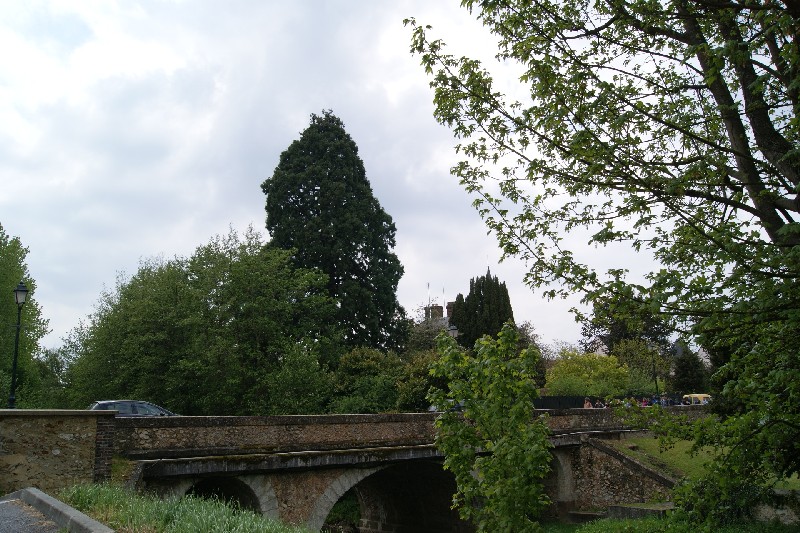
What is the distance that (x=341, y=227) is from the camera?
36.2 metres

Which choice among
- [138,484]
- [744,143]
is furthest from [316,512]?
[744,143]

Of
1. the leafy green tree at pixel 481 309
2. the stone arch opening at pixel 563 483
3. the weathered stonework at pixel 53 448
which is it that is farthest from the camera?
the leafy green tree at pixel 481 309

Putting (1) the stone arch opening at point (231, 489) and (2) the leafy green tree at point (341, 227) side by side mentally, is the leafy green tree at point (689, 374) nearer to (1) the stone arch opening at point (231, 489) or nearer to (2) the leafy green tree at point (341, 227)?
(2) the leafy green tree at point (341, 227)

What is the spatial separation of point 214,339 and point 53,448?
1429 centimetres

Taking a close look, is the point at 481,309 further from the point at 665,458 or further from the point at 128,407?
the point at 128,407

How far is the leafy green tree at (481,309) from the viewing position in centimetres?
5041

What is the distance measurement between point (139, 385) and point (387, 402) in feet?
34.0

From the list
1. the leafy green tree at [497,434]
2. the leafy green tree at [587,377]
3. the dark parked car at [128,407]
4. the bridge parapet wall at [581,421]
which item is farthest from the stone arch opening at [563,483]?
the leafy green tree at [497,434]

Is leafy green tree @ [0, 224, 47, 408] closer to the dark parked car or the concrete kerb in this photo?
the dark parked car

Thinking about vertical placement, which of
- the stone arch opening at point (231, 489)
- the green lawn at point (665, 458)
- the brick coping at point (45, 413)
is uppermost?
the brick coping at point (45, 413)

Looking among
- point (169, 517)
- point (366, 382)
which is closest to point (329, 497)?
point (169, 517)

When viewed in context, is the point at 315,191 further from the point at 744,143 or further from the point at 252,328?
the point at 744,143

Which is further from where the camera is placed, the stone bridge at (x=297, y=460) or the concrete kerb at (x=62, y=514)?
the stone bridge at (x=297, y=460)

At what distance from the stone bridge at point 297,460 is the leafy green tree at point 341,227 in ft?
36.6
